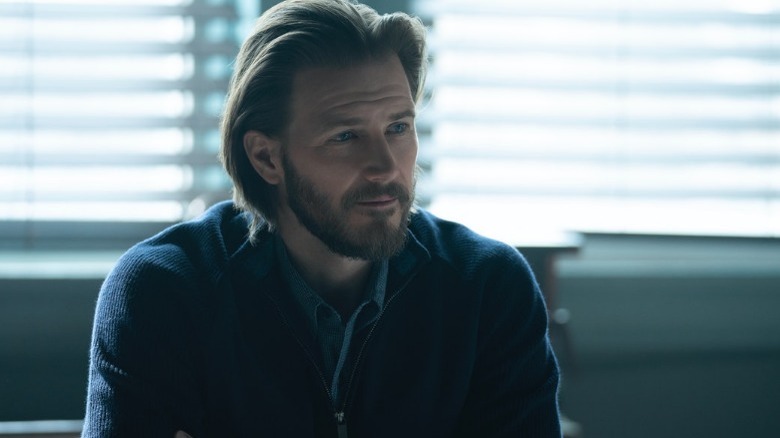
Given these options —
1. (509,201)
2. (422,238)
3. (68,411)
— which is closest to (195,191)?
(68,411)

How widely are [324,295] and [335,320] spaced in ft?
0.38

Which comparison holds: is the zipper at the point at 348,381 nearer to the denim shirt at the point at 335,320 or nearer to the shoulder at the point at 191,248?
the denim shirt at the point at 335,320

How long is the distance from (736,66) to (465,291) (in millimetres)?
1941

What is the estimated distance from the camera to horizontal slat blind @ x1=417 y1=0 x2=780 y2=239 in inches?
114

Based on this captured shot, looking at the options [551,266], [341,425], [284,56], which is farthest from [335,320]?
[551,266]

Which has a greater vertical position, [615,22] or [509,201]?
[615,22]

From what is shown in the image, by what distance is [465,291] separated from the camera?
5.16 feet

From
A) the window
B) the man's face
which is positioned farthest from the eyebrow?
the window

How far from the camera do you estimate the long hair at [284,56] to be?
1641 mm

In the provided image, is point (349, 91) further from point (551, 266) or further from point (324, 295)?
point (551, 266)

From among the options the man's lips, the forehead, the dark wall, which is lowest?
the dark wall

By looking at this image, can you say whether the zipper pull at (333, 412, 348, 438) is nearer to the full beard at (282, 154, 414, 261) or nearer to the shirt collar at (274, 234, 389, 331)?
the shirt collar at (274, 234, 389, 331)

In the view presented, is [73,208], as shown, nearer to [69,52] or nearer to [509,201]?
[69,52]

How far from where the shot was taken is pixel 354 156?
62.4 inches
